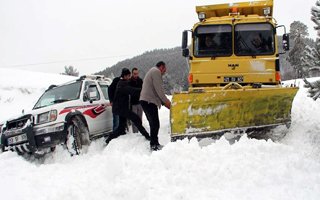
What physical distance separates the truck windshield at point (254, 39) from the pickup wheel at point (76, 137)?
4.09 meters

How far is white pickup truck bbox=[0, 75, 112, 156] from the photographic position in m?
7.81

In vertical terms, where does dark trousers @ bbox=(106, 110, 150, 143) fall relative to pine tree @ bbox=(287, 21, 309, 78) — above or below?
above

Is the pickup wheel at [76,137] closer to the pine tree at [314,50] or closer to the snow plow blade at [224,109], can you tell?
the snow plow blade at [224,109]

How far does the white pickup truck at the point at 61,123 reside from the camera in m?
7.81

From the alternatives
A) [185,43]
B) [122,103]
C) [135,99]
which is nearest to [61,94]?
[122,103]

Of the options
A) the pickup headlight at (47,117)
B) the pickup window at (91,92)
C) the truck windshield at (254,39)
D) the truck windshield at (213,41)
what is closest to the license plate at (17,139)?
the pickup headlight at (47,117)

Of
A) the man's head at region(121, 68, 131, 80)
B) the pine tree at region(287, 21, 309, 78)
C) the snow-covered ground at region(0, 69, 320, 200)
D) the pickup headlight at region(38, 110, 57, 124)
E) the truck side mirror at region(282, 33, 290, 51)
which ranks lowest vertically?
the pine tree at region(287, 21, 309, 78)

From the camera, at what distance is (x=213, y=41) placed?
30.2 feet

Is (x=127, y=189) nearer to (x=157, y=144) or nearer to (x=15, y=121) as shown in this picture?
(x=157, y=144)

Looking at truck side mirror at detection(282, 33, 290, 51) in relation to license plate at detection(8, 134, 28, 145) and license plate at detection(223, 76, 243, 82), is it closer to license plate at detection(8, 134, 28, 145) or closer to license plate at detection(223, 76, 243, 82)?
license plate at detection(223, 76, 243, 82)

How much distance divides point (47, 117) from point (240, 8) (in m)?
5.68

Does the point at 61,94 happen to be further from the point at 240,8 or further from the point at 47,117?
the point at 240,8

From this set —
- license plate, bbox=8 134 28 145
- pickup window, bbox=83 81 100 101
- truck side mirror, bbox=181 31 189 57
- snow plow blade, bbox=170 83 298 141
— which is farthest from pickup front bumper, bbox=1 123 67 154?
truck side mirror, bbox=181 31 189 57

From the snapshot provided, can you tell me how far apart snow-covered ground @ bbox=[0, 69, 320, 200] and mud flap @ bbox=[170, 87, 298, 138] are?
0.77 metres
